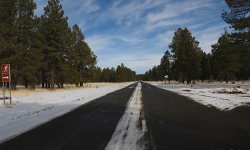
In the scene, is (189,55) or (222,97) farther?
(189,55)

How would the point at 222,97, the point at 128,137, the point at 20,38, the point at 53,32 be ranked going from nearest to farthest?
the point at 128,137
the point at 222,97
the point at 20,38
the point at 53,32

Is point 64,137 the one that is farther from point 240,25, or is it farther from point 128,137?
point 240,25

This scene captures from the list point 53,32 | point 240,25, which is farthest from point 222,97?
point 53,32

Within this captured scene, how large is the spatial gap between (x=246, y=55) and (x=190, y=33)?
25276 millimetres

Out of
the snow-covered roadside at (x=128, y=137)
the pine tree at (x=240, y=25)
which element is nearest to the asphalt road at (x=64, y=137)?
the snow-covered roadside at (x=128, y=137)

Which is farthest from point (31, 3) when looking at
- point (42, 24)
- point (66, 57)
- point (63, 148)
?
point (63, 148)

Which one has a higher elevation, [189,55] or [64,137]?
[189,55]

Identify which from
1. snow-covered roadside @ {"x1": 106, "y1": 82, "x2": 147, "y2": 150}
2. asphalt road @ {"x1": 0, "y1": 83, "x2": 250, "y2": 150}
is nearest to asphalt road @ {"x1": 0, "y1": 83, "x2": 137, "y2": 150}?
asphalt road @ {"x1": 0, "y1": 83, "x2": 250, "y2": 150}

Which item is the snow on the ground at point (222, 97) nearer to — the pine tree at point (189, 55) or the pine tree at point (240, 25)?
the pine tree at point (240, 25)

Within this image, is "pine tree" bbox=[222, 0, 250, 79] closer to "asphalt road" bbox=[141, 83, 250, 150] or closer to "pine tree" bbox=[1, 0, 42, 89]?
"asphalt road" bbox=[141, 83, 250, 150]

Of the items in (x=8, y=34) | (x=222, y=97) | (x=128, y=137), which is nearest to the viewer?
(x=128, y=137)

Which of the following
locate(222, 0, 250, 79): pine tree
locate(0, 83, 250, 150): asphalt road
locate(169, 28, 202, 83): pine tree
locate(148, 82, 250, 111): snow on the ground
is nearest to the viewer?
locate(0, 83, 250, 150): asphalt road

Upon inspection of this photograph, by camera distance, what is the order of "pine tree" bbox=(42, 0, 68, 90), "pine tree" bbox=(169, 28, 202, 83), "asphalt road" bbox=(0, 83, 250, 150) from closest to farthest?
"asphalt road" bbox=(0, 83, 250, 150)
"pine tree" bbox=(42, 0, 68, 90)
"pine tree" bbox=(169, 28, 202, 83)

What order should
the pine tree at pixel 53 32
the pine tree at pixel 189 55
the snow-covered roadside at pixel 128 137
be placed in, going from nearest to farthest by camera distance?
the snow-covered roadside at pixel 128 137 → the pine tree at pixel 53 32 → the pine tree at pixel 189 55
